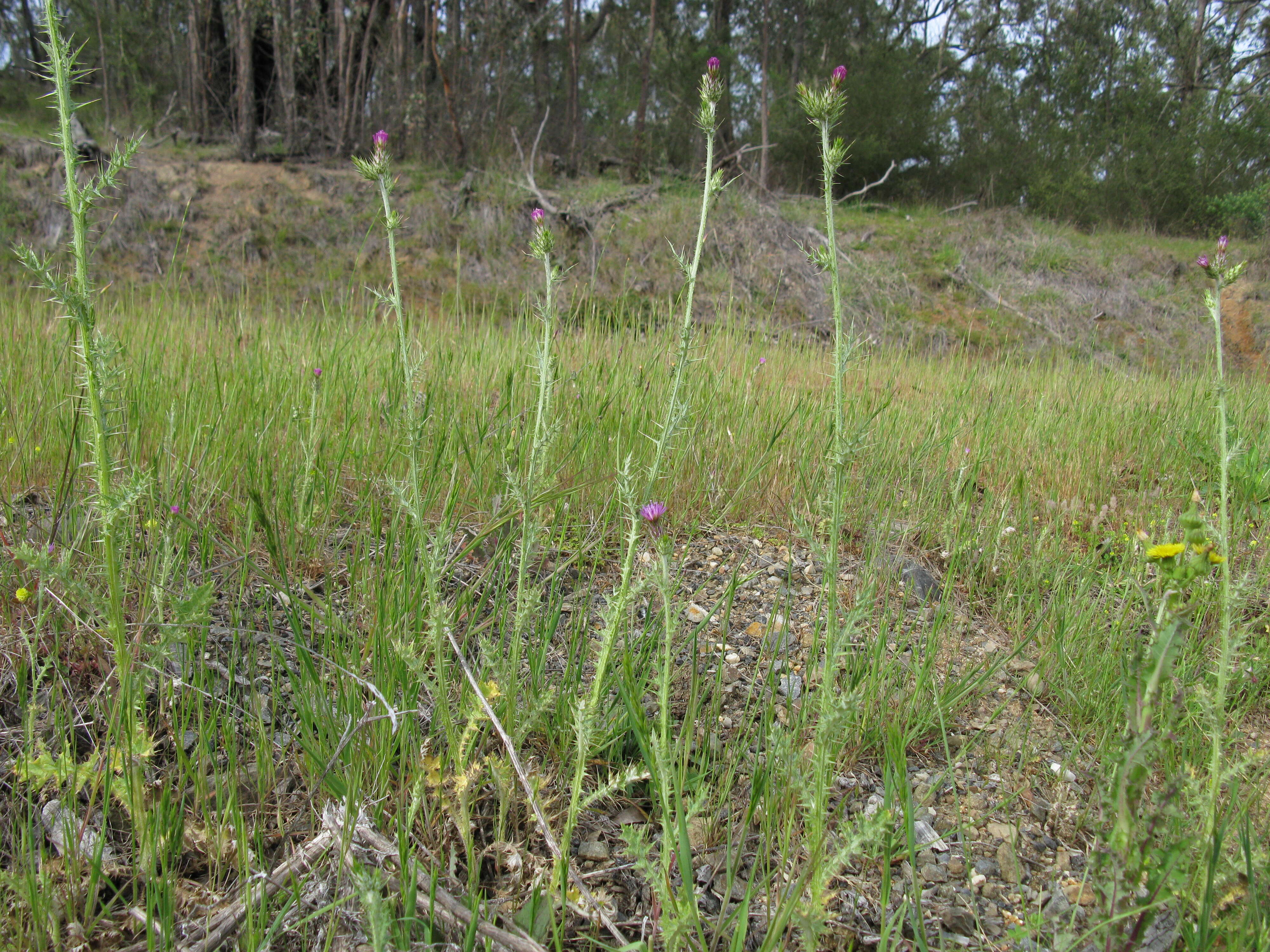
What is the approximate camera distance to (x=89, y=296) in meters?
0.96

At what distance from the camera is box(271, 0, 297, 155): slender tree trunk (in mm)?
8148

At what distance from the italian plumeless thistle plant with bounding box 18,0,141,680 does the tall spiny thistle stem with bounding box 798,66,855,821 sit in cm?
89

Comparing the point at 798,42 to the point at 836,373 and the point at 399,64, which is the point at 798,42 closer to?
the point at 399,64

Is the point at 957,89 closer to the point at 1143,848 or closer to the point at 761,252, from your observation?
the point at 761,252

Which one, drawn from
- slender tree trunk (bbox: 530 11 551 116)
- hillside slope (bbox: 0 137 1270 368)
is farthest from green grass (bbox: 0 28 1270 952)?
slender tree trunk (bbox: 530 11 551 116)

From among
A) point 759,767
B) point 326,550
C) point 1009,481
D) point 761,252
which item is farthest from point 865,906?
point 761,252

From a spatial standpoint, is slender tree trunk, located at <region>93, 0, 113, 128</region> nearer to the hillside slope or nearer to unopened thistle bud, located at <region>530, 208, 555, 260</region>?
the hillside slope

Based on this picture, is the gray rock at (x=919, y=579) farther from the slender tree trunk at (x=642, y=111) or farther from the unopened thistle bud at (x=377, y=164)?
the slender tree trunk at (x=642, y=111)

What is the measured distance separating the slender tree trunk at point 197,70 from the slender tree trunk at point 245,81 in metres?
0.78

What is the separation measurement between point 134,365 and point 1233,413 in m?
5.20

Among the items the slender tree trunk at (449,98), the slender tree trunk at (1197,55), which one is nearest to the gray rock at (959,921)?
the slender tree trunk at (449,98)

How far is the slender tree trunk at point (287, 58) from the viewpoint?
8.15m

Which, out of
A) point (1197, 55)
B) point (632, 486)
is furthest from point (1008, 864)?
point (1197, 55)

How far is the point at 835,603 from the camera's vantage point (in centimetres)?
96
